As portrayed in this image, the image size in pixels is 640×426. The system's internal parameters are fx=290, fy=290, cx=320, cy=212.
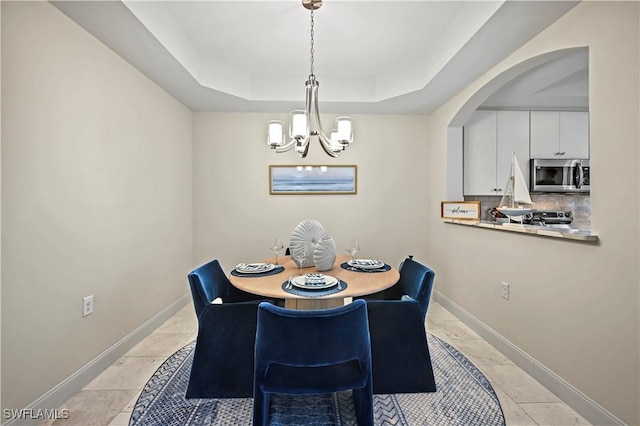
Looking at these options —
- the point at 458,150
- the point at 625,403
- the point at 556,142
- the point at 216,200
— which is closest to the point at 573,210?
the point at 556,142

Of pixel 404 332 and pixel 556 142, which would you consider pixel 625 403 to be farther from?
pixel 556 142

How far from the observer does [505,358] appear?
2.21m

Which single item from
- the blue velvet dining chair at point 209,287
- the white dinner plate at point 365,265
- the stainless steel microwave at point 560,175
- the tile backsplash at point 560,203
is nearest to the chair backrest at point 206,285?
the blue velvet dining chair at point 209,287

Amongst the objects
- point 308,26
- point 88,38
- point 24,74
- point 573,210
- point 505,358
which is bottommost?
point 505,358

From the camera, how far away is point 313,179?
3.62 meters

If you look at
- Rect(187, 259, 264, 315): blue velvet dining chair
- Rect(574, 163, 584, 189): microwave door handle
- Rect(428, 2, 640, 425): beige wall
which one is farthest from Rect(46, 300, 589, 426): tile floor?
Rect(574, 163, 584, 189): microwave door handle

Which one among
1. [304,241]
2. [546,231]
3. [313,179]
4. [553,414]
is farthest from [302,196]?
[553,414]

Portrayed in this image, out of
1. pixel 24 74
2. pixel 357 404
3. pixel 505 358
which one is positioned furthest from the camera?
pixel 505 358

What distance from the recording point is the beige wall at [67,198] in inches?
57.7

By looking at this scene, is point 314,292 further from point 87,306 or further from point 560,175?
point 560,175

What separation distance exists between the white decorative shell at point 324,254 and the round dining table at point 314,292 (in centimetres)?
6

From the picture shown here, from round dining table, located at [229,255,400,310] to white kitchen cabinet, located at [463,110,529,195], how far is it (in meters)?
2.02

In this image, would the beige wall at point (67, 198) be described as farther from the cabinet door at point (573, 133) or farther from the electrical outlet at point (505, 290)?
the cabinet door at point (573, 133)

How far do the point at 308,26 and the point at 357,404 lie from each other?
8.33 ft
